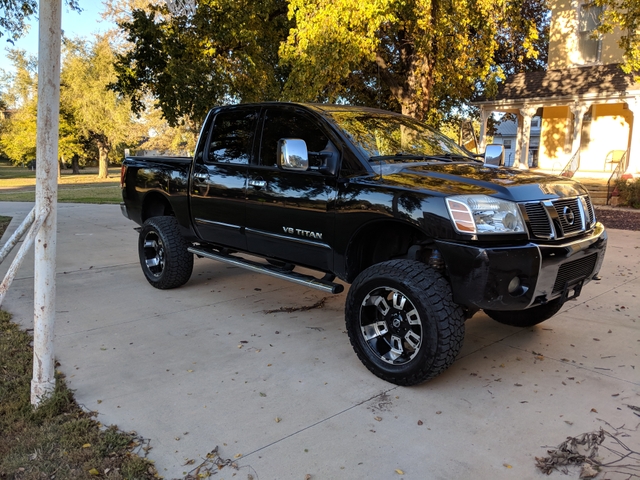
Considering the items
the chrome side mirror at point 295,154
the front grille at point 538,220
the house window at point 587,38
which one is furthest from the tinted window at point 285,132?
the house window at point 587,38

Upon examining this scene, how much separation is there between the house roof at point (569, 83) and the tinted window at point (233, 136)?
14.4 meters

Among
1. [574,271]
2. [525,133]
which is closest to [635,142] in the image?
[525,133]

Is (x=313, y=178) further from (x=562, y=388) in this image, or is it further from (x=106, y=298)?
(x=106, y=298)

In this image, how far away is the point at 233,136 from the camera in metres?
5.64

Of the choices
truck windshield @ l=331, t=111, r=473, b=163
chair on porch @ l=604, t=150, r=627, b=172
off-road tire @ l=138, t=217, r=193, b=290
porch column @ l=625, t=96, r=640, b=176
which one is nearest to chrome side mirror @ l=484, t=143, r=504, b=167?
truck windshield @ l=331, t=111, r=473, b=163

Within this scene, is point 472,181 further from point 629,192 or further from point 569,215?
point 629,192

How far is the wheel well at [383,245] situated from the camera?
4.20 meters

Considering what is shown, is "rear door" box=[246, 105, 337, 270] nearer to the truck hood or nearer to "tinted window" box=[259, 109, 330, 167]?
"tinted window" box=[259, 109, 330, 167]

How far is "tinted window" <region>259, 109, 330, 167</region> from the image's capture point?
4.80 m

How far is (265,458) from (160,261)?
387 centimetres

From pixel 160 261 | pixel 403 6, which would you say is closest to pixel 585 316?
pixel 160 261

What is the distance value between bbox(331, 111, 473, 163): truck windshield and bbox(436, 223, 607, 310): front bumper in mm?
1254

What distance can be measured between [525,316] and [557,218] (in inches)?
56.5

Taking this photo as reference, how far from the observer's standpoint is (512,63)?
21750mm
